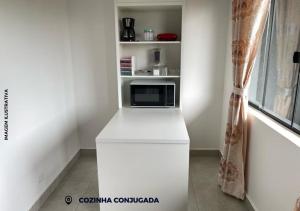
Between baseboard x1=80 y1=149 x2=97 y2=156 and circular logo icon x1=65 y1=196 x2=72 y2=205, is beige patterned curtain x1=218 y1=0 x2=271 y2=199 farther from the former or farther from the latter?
baseboard x1=80 y1=149 x2=97 y2=156

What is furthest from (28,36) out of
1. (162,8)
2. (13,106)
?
(162,8)

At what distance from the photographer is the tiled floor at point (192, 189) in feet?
7.32

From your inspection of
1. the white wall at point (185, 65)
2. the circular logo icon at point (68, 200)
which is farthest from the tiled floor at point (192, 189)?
the white wall at point (185, 65)

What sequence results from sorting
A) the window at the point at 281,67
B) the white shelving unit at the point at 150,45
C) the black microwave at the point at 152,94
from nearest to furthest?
the window at the point at 281,67
the black microwave at the point at 152,94
the white shelving unit at the point at 150,45

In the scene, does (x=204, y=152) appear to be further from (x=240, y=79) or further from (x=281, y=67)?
(x=281, y=67)

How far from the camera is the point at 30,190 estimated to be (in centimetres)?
207

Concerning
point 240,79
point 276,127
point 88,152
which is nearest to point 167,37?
point 240,79

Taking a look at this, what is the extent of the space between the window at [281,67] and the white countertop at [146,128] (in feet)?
2.50

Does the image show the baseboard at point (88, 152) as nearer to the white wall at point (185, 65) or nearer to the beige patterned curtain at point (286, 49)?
the white wall at point (185, 65)

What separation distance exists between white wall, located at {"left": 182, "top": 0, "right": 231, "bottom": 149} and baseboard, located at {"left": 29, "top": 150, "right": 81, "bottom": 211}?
1.60 metres

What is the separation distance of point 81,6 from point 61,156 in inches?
72.1

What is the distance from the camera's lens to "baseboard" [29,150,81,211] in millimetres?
2162

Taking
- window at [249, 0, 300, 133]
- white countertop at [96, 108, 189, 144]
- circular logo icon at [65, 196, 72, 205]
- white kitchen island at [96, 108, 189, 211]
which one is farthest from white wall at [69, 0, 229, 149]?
white kitchen island at [96, 108, 189, 211]

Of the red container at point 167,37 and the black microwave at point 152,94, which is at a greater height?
the red container at point 167,37
